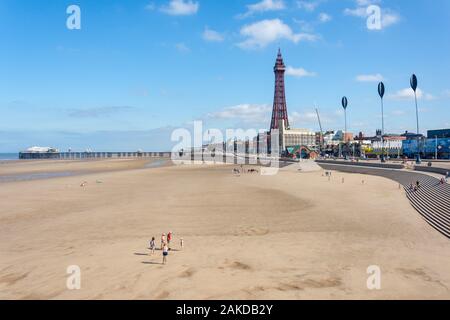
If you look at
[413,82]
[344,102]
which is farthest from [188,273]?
[344,102]

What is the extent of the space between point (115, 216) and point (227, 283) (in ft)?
41.6

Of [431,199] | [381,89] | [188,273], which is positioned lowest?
[188,273]

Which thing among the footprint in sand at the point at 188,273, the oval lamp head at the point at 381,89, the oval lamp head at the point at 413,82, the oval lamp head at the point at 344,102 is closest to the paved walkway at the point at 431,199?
the footprint in sand at the point at 188,273

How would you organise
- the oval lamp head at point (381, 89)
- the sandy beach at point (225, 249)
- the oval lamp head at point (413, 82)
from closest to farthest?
the sandy beach at point (225, 249) → the oval lamp head at point (413, 82) → the oval lamp head at point (381, 89)

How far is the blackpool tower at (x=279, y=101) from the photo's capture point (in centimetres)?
14362

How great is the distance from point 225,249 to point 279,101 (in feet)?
442

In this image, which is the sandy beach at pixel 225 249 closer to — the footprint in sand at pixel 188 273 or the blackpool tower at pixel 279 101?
the footprint in sand at pixel 188 273

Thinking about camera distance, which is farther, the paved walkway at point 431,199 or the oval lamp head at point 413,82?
the oval lamp head at point 413,82

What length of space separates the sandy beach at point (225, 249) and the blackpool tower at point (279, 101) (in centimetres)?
12027

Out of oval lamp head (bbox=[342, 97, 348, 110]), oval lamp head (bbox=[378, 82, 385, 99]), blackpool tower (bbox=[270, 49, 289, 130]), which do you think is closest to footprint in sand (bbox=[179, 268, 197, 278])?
oval lamp head (bbox=[378, 82, 385, 99])

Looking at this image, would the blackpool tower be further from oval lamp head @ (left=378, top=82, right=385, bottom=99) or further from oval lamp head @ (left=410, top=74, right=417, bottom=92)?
oval lamp head @ (left=410, top=74, right=417, bottom=92)

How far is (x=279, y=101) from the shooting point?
144 m

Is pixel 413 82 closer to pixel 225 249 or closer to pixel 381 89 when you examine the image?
pixel 381 89
